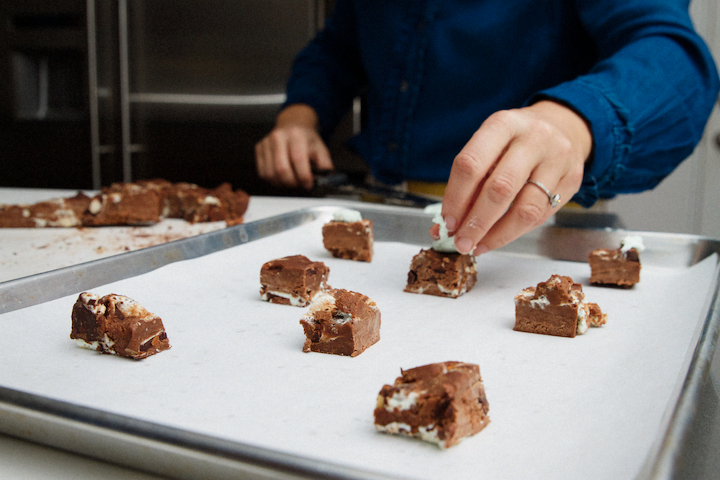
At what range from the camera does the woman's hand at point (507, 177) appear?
43.8 inches

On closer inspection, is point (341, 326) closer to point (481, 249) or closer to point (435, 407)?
point (435, 407)

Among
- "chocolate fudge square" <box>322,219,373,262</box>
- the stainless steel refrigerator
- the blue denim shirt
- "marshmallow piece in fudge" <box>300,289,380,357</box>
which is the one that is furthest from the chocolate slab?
the stainless steel refrigerator

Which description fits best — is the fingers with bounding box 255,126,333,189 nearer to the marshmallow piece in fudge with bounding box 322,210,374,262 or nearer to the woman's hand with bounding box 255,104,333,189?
the woman's hand with bounding box 255,104,333,189

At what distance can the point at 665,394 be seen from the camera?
792mm

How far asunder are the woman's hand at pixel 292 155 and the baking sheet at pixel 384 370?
41.0 inches

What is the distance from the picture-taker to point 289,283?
46.2 inches

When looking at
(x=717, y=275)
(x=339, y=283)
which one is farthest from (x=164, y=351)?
(x=717, y=275)

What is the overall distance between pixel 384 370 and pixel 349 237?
0.62 meters

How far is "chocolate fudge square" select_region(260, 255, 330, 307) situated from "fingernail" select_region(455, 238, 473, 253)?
0.92 feet

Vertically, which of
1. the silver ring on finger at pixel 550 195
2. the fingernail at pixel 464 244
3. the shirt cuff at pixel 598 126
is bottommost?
the fingernail at pixel 464 244

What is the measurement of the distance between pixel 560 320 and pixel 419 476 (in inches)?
20.8

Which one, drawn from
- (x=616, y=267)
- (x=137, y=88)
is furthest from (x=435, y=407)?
(x=137, y=88)

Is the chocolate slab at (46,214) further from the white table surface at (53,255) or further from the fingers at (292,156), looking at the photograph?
the fingers at (292,156)

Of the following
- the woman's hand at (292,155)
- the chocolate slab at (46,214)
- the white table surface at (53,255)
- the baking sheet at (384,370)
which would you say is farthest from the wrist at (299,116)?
the baking sheet at (384,370)
